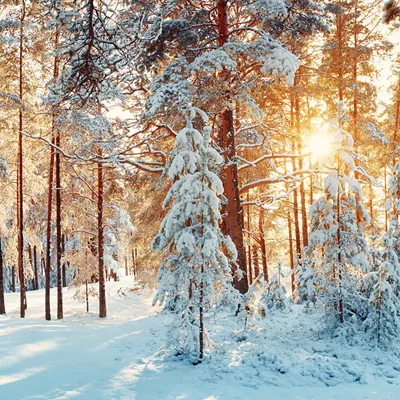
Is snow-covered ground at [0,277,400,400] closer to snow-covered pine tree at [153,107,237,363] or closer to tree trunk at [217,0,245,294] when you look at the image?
snow-covered pine tree at [153,107,237,363]

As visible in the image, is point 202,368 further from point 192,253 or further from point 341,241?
point 341,241

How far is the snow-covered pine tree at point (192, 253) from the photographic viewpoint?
6609 mm

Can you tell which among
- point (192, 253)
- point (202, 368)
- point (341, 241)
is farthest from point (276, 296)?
point (192, 253)

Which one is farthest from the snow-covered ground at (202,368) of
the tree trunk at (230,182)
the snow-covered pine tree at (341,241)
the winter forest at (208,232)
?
the tree trunk at (230,182)

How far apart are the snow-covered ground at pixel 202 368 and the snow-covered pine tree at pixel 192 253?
29.6 inches

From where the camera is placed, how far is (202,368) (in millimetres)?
6469

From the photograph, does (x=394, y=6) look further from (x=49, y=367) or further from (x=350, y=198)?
(x=49, y=367)

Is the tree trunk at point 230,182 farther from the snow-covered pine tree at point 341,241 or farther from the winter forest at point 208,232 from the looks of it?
the snow-covered pine tree at point 341,241

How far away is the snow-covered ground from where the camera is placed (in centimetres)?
542

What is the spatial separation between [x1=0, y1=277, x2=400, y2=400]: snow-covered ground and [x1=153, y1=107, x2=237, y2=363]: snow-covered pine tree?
75 cm

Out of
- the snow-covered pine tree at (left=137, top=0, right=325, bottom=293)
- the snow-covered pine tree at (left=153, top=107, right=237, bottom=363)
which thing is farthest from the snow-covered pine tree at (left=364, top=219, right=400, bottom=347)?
the snow-covered pine tree at (left=153, top=107, right=237, bottom=363)

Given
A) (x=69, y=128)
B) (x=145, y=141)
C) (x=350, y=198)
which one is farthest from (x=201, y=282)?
(x=69, y=128)

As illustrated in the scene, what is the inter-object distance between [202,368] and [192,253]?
2058 mm

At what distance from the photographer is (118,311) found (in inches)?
794
